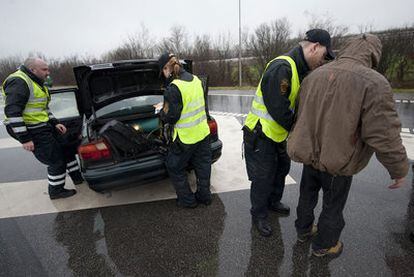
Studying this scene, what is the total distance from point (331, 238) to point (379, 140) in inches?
38.5

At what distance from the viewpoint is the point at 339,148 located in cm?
181

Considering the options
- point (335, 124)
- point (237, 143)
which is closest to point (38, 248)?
point (335, 124)

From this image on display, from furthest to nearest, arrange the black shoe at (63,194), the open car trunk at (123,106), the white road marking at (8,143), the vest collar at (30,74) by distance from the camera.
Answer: the white road marking at (8,143), the black shoe at (63,194), the vest collar at (30,74), the open car trunk at (123,106)

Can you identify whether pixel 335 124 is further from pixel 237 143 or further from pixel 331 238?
pixel 237 143

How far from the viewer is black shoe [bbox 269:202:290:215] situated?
2924 millimetres

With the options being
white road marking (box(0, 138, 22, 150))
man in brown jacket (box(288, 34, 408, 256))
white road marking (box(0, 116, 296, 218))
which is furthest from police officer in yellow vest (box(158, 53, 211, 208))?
white road marking (box(0, 138, 22, 150))

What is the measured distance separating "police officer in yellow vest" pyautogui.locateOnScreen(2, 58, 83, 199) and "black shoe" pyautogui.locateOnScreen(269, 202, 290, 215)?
2674mm

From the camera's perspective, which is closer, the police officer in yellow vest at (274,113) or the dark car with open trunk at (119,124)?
the police officer in yellow vest at (274,113)

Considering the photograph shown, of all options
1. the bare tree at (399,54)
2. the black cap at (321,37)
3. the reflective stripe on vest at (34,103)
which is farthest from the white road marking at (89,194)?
the bare tree at (399,54)

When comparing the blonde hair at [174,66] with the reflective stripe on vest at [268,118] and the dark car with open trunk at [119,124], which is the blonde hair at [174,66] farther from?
the reflective stripe on vest at [268,118]

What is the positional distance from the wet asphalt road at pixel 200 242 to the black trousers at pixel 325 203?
0.70 ft

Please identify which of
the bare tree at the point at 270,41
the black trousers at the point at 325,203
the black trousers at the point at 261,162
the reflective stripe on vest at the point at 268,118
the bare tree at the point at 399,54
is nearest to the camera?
the black trousers at the point at 325,203

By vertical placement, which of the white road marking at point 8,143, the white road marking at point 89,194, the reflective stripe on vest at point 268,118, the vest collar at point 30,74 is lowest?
the white road marking at point 8,143

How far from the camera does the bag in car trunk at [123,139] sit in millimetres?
2877
